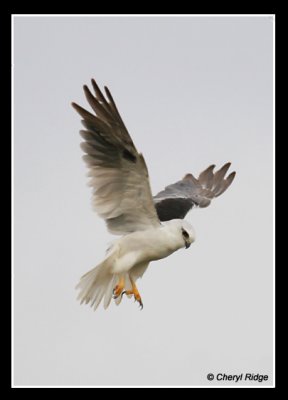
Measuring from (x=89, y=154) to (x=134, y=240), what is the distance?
91 centimetres

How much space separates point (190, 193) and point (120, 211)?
5.44 feet

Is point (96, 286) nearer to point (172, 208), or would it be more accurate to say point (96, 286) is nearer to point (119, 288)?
point (119, 288)

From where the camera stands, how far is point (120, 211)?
23.0 feet

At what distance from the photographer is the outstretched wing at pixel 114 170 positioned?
655 centimetres

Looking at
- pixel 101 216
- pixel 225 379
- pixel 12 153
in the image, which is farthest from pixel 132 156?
pixel 225 379

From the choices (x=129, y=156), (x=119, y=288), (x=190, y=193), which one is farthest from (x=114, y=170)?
(x=190, y=193)

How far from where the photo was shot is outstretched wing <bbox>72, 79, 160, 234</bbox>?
655cm

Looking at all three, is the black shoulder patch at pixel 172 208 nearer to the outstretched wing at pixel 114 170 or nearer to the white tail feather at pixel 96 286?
the outstretched wing at pixel 114 170

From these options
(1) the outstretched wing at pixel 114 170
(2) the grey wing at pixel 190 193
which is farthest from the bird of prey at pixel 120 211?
(2) the grey wing at pixel 190 193

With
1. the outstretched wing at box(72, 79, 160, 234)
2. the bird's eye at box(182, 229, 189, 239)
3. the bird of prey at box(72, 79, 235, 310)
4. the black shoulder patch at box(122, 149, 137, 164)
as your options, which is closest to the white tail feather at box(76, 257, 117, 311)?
the bird of prey at box(72, 79, 235, 310)

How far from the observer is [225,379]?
7.11 m

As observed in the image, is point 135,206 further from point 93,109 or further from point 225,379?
point 225,379

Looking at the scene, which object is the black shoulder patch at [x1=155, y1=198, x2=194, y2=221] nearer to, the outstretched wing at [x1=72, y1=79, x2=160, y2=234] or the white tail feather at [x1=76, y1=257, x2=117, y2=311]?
the outstretched wing at [x1=72, y1=79, x2=160, y2=234]

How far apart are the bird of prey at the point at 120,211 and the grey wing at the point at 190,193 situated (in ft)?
0.44
